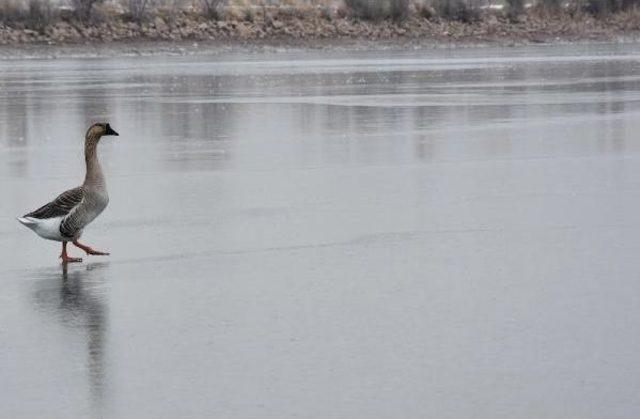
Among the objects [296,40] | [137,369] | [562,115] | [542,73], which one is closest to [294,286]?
[137,369]


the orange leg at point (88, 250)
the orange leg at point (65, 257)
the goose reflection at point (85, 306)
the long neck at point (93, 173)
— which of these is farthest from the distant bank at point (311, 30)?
the goose reflection at point (85, 306)

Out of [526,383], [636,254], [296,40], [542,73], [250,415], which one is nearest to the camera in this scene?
[250,415]

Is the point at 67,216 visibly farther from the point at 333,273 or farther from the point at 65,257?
the point at 333,273

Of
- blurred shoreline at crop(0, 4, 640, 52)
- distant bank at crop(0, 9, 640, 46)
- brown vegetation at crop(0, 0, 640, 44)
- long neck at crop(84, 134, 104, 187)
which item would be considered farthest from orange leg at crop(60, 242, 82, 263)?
brown vegetation at crop(0, 0, 640, 44)

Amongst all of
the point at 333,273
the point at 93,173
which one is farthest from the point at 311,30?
the point at 333,273

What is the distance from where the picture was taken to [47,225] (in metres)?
9.52

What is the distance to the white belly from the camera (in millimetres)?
9484

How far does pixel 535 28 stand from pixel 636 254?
5504cm

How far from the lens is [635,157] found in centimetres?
1488

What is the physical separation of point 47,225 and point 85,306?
1.53 meters

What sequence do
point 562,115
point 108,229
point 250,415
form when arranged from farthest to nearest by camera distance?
point 562,115, point 108,229, point 250,415

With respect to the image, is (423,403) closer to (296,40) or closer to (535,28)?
(296,40)

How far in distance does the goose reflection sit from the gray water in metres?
0.02

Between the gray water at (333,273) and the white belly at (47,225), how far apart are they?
0.18 meters
